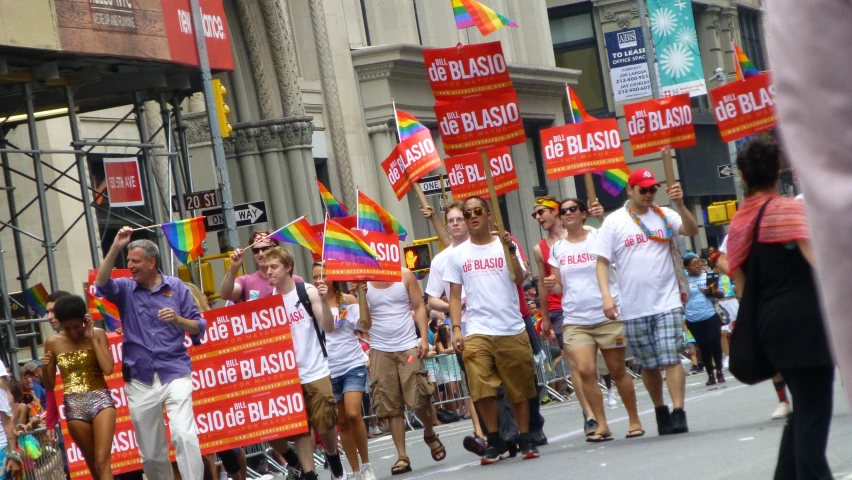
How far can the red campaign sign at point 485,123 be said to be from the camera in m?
14.6

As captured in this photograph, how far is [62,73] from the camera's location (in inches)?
672

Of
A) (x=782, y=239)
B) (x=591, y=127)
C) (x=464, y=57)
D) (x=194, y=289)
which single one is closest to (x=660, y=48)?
(x=591, y=127)

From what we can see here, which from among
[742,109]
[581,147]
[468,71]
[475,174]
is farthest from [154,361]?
[742,109]

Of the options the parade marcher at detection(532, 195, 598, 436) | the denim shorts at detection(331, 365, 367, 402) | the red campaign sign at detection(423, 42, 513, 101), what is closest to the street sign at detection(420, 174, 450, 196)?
the red campaign sign at detection(423, 42, 513, 101)

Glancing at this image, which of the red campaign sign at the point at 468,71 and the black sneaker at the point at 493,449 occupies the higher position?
the red campaign sign at the point at 468,71

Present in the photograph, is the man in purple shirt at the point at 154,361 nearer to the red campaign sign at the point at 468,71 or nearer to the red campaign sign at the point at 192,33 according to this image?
the red campaign sign at the point at 468,71

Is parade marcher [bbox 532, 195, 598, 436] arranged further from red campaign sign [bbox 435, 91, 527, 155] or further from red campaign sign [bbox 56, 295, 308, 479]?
red campaign sign [bbox 56, 295, 308, 479]

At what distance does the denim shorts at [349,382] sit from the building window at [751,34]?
42.0 m

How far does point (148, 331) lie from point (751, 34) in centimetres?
4576

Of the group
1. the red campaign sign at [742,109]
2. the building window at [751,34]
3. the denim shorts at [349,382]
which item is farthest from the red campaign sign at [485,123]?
the building window at [751,34]

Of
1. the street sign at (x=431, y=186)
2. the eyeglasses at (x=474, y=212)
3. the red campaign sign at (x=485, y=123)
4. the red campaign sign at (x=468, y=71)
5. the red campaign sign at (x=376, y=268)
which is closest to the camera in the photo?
the eyeglasses at (x=474, y=212)

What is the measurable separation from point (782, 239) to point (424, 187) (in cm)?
1832

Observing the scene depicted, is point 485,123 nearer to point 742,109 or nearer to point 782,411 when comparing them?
point 782,411

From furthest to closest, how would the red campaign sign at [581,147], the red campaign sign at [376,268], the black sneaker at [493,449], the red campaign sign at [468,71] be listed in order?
the red campaign sign at [581,147] < the red campaign sign at [468,71] < the red campaign sign at [376,268] < the black sneaker at [493,449]
